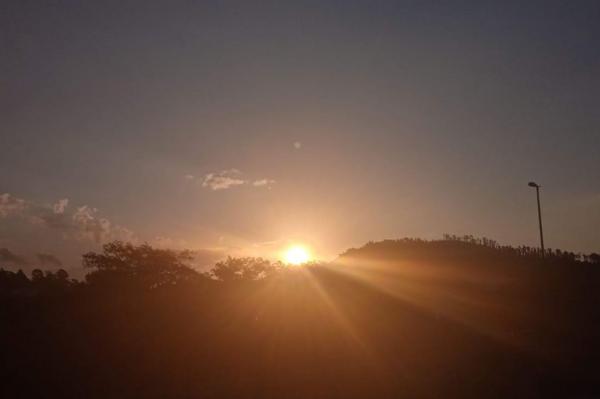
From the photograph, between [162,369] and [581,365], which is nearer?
[162,369]

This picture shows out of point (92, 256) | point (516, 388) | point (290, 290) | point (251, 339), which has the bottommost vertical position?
point (516, 388)

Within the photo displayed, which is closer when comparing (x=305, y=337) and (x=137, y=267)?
(x=305, y=337)

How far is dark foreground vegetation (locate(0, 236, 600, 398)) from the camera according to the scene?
2467cm

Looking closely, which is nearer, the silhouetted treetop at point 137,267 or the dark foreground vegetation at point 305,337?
the dark foreground vegetation at point 305,337

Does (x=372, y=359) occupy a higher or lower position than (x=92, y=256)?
lower

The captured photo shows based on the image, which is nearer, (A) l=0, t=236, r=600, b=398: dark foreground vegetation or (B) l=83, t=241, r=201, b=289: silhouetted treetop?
(A) l=0, t=236, r=600, b=398: dark foreground vegetation

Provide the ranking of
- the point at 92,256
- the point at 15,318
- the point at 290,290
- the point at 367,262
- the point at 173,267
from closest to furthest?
the point at 15,318 → the point at 290,290 → the point at 92,256 → the point at 173,267 → the point at 367,262

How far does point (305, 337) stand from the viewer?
30828 millimetres

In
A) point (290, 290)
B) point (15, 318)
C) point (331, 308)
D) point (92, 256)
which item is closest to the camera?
point (15, 318)

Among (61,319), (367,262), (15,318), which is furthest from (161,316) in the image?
(367,262)

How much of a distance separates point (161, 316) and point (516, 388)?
62.7ft

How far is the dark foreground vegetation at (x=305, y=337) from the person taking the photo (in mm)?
24672

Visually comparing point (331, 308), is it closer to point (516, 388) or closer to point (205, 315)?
point (205, 315)

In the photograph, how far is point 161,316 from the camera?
29922mm
